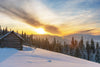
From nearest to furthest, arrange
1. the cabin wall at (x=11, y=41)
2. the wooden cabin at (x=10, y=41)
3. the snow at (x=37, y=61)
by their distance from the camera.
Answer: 1. the snow at (x=37, y=61)
2. the wooden cabin at (x=10, y=41)
3. the cabin wall at (x=11, y=41)

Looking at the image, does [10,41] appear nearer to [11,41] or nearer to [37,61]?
[11,41]

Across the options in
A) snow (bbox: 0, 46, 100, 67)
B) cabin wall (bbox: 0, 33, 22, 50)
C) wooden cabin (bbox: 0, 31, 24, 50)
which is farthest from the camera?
cabin wall (bbox: 0, 33, 22, 50)

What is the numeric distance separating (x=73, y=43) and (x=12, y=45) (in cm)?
6648

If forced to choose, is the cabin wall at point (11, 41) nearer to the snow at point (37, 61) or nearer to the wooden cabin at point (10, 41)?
the wooden cabin at point (10, 41)

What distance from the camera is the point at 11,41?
1645 cm

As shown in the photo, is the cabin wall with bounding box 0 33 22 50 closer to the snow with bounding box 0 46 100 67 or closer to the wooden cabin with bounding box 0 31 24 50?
the wooden cabin with bounding box 0 31 24 50

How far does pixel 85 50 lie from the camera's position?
5719 centimetres

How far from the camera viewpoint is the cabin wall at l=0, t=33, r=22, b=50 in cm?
1598

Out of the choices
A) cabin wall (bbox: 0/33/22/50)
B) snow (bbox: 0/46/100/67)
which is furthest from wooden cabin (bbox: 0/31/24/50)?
snow (bbox: 0/46/100/67)

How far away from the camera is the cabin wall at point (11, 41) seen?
16.0 m

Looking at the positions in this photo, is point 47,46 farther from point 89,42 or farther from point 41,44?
point 89,42

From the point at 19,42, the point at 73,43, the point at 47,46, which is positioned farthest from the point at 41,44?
the point at 19,42

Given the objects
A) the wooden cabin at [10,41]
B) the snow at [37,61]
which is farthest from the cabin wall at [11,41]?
the snow at [37,61]

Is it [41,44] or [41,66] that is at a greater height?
[41,66]
